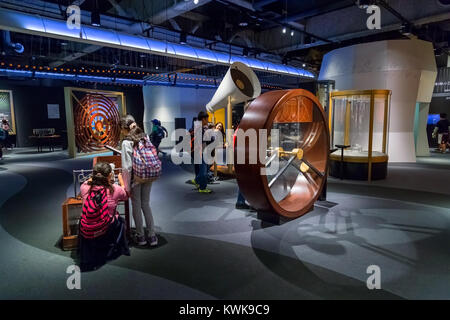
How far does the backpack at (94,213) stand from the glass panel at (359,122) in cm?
→ 777

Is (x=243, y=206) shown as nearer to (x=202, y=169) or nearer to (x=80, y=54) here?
→ (x=202, y=169)

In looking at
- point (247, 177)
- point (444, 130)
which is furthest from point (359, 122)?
point (247, 177)

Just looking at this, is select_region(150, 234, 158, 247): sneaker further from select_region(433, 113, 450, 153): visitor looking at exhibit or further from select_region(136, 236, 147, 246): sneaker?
select_region(433, 113, 450, 153): visitor looking at exhibit

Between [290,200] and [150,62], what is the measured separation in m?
13.3

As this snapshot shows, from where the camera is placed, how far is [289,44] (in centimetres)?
1259

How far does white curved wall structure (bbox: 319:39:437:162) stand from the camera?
396 inches

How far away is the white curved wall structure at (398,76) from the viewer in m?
10.0

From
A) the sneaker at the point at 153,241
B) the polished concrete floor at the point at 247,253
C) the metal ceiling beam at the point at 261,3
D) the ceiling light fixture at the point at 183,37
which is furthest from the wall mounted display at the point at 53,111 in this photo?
the sneaker at the point at 153,241

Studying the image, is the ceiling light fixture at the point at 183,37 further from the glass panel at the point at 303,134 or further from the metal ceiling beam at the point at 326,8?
the glass panel at the point at 303,134

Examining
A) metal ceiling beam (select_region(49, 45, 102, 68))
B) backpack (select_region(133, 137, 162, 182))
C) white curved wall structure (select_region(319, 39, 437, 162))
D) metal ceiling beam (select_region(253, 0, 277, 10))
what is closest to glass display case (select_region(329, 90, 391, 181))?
white curved wall structure (select_region(319, 39, 437, 162))

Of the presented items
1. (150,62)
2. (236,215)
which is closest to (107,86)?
(150,62)

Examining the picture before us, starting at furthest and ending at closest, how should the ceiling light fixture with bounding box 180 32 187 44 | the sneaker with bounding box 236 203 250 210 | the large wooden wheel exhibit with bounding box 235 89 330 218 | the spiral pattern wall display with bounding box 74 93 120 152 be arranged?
Result: 1. the spiral pattern wall display with bounding box 74 93 120 152
2. the ceiling light fixture with bounding box 180 32 187 44
3. the sneaker with bounding box 236 203 250 210
4. the large wooden wheel exhibit with bounding box 235 89 330 218

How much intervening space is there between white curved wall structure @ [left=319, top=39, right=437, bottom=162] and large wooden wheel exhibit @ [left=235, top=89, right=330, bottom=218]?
23.9ft
